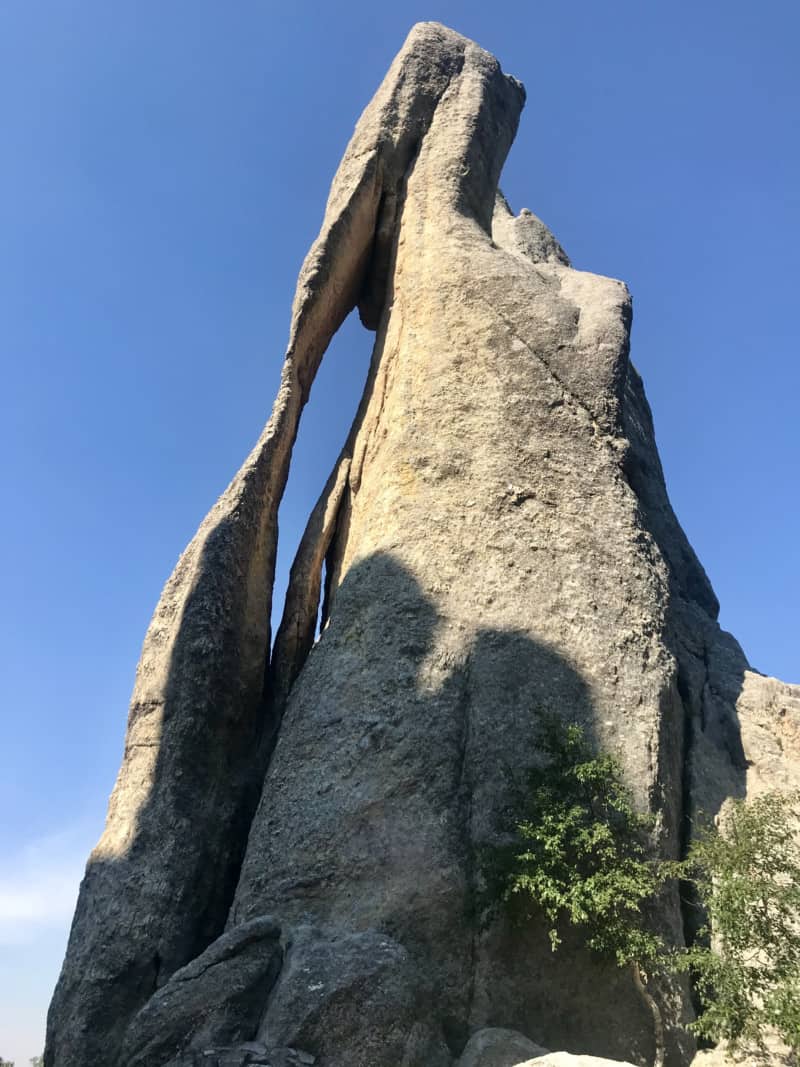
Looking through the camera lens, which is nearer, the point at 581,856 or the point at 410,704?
the point at 581,856

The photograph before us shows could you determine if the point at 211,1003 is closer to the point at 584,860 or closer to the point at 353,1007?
the point at 353,1007

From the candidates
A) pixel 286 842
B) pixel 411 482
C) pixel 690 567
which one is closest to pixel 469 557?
pixel 411 482

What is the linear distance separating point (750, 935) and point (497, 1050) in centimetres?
A: 264

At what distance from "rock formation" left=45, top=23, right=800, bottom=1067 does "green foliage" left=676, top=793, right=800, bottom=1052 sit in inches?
37.9

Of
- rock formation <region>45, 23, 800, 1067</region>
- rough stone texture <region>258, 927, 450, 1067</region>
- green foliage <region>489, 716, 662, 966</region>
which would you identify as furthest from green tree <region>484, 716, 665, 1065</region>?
rough stone texture <region>258, 927, 450, 1067</region>

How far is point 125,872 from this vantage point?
11.8 metres

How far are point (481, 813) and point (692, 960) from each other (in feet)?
8.64

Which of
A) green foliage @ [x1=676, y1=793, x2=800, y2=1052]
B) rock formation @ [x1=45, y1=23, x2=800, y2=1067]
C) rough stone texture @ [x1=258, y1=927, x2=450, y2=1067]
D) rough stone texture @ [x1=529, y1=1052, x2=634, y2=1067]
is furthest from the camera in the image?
rock formation @ [x1=45, y1=23, x2=800, y2=1067]

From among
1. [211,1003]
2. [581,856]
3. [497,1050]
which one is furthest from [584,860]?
[211,1003]

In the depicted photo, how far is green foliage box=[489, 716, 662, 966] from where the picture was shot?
363 inches

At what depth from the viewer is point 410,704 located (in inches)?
453

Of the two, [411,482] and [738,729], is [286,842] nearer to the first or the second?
[411,482]

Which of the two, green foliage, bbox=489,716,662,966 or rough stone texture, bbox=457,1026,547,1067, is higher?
green foliage, bbox=489,716,662,966

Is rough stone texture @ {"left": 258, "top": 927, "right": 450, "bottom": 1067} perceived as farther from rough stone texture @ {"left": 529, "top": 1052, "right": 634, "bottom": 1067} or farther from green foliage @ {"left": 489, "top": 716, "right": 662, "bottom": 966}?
green foliage @ {"left": 489, "top": 716, "right": 662, "bottom": 966}
